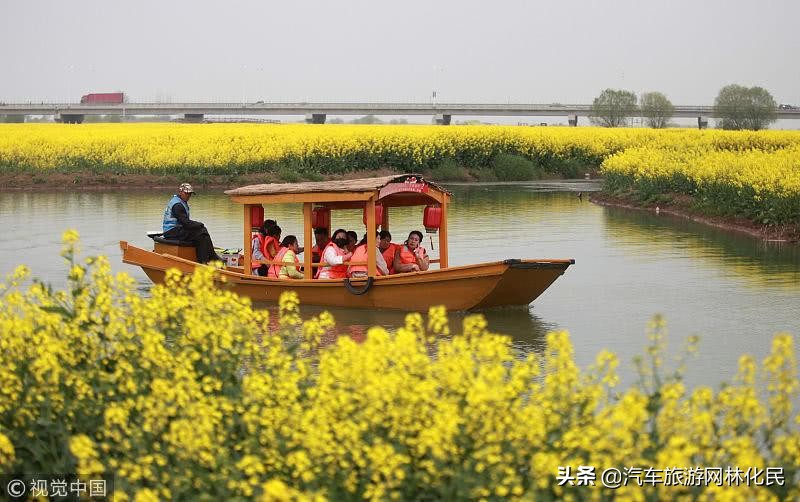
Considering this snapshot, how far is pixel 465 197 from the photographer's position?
35.6 m

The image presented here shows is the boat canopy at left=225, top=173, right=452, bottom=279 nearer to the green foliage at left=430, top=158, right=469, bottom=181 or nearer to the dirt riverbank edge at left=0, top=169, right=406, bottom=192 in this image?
the dirt riverbank edge at left=0, top=169, right=406, bottom=192

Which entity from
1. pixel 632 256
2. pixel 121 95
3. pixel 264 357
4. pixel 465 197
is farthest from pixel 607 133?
pixel 121 95

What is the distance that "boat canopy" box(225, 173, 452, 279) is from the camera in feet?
52.3

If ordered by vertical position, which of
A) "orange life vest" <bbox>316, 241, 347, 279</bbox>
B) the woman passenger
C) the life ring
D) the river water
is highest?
the woman passenger

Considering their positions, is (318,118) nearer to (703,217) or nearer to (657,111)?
(657,111)

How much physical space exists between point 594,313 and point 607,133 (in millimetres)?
37826

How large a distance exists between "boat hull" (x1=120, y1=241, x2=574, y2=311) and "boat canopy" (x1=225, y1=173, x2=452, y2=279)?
0.31 meters

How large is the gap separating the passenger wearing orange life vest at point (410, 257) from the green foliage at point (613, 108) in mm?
72144

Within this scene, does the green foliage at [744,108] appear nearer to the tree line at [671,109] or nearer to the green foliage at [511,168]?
the tree line at [671,109]

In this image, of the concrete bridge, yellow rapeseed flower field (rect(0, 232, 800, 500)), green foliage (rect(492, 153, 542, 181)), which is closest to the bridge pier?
the concrete bridge

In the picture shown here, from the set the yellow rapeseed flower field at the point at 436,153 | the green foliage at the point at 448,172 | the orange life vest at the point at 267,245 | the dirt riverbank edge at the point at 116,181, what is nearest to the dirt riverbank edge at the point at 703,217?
the yellow rapeseed flower field at the point at 436,153

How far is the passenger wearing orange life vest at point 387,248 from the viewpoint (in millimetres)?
16719

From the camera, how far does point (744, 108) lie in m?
86.4

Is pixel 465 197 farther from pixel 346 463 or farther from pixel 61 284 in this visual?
pixel 346 463
